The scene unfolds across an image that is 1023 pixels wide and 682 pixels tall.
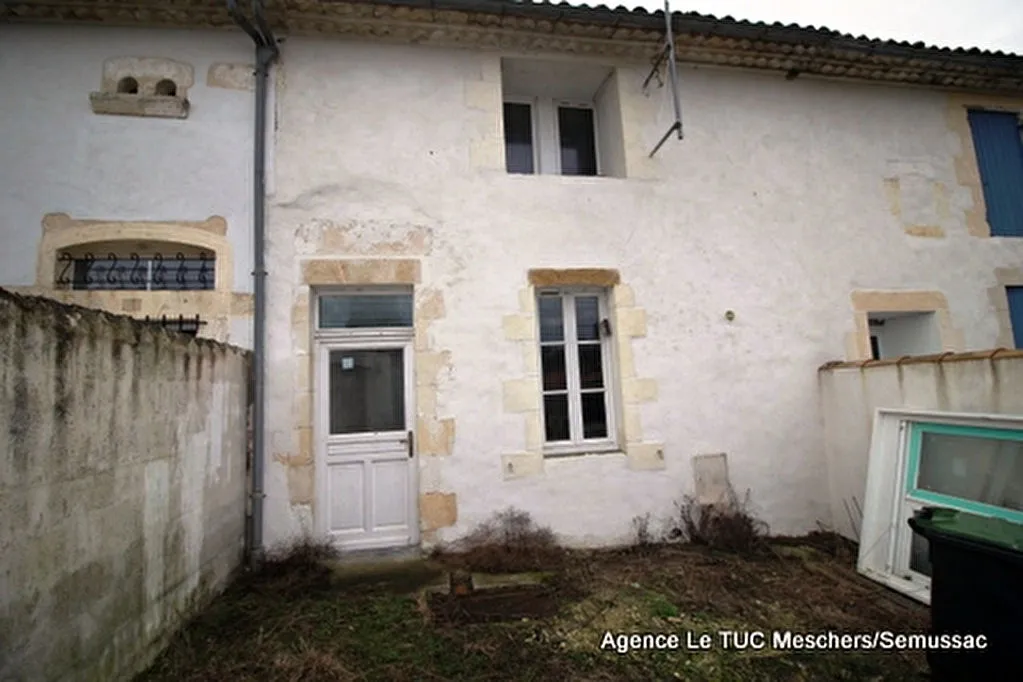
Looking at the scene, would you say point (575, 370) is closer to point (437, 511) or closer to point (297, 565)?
point (437, 511)

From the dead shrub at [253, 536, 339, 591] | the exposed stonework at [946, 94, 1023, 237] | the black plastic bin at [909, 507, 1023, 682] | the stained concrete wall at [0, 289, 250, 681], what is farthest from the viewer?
the exposed stonework at [946, 94, 1023, 237]

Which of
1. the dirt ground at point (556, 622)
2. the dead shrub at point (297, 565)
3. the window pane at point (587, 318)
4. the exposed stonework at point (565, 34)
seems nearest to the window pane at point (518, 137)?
the exposed stonework at point (565, 34)

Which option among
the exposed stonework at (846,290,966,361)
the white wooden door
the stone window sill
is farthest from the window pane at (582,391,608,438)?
the stone window sill

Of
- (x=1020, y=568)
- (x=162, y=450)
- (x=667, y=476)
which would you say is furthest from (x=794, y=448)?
(x=162, y=450)

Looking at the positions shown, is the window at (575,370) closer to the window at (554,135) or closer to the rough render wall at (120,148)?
the window at (554,135)

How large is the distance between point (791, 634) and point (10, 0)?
24.6 feet

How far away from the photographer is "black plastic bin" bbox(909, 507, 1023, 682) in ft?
7.13

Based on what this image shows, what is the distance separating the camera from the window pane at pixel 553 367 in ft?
15.2

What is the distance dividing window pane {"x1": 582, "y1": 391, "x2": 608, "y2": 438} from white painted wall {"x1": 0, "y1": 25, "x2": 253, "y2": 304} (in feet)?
10.5

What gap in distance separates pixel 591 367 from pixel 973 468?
2.84m

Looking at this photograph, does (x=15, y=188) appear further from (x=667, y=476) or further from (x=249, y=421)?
(x=667, y=476)

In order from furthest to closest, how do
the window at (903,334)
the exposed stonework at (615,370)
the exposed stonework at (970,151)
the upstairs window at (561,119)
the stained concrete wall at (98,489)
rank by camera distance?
the exposed stonework at (970,151)
the window at (903,334)
the upstairs window at (561,119)
the exposed stonework at (615,370)
the stained concrete wall at (98,489)

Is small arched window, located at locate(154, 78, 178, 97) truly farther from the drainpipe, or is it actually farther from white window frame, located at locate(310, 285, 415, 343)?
white window frame, located at locate(310, 285, 415, 343)

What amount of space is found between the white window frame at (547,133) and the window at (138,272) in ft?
10.7
